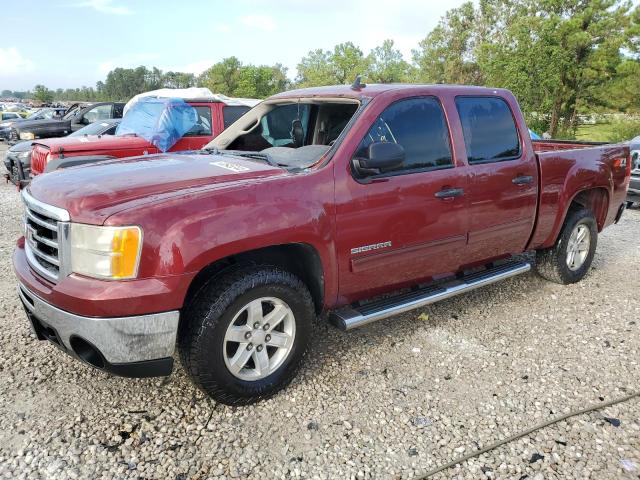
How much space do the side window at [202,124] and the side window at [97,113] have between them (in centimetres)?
582

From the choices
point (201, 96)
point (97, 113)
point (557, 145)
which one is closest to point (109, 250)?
point (557, 145)

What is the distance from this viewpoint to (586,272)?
210 inches

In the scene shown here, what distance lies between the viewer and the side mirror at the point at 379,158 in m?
3.08

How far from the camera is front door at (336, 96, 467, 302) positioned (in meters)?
3.20

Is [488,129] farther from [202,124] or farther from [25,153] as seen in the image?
[25,153]

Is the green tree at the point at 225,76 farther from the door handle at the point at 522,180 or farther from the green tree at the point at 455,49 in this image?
the door handle at the point at 522,180

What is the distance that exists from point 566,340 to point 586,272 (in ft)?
5.55

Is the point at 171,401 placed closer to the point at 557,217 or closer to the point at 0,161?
the point at 557,217

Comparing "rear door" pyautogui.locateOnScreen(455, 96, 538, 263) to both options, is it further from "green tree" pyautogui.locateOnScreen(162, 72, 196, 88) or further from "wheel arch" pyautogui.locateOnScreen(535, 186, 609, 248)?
"green tree" pyautogui.locateOnScreen(162, 72, 196, 88)

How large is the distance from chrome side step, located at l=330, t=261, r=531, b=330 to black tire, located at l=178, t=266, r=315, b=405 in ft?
1.20

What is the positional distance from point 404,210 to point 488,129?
1.25m

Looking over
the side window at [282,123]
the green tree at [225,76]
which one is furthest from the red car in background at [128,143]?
the green tree at [225,76]

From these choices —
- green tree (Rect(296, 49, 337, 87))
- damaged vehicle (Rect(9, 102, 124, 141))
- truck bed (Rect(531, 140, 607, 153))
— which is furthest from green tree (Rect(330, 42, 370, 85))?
truck bed (Rect(531, 140, 607, 153))

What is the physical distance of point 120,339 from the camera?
2.51m
